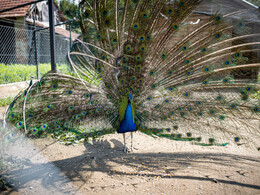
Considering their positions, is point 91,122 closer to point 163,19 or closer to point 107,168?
point 107,168

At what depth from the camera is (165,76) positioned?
11.7ft

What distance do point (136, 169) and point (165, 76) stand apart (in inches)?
65.4

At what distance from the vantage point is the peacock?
311cm

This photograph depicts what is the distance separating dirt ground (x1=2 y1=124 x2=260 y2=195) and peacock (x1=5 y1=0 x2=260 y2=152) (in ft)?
1.53

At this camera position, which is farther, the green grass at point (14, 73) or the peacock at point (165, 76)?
the green grass at point (14, 73)

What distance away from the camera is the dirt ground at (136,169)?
9.12 ft

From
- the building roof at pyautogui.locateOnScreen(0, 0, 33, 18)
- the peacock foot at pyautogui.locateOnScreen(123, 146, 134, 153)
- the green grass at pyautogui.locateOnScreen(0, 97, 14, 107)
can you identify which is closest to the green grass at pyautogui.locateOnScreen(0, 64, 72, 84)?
the green grass at pyautogui.locateOnScreen(0, 97, 14, 107)

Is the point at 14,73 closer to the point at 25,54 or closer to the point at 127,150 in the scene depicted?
the point at 25,54

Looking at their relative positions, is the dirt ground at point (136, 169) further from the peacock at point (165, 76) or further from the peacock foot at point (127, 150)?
the peacock at point (165, 76)

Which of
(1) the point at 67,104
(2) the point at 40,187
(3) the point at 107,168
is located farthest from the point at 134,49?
(2) the point at 40,187

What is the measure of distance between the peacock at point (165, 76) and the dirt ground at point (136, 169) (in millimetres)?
467

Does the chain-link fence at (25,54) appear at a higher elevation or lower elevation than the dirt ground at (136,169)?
higher

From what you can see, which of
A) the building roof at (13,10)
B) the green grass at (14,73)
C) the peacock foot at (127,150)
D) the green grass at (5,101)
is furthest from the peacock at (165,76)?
the building roof at (13,10)

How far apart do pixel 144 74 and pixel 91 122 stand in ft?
4.05
